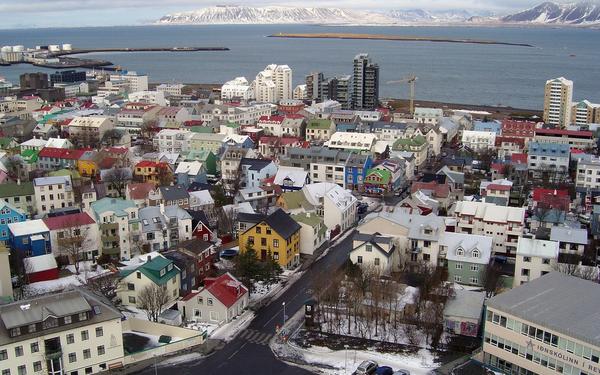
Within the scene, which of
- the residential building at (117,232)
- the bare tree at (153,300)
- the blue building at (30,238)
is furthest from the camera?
the residential building at (117,232)

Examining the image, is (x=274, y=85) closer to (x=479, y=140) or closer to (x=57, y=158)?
(x=479, y=140)

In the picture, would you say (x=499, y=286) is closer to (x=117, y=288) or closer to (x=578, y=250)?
(x=578, y=250)

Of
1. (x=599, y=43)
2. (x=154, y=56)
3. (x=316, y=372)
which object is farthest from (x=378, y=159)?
(x=599, y=43)

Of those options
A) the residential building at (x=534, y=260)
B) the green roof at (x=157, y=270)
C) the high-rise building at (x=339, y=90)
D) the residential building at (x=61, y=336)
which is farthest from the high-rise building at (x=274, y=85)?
the residential building at (x=61, y=336)

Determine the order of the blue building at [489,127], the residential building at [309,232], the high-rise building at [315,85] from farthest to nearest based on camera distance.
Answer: the high-rise building at [315,85], the blue building at [489,127], the residential building at [309,232]

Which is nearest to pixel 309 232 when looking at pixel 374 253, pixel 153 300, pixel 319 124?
pixel 374 253

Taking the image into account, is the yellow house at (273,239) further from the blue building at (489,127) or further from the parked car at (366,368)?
the blue building at (489,127)
